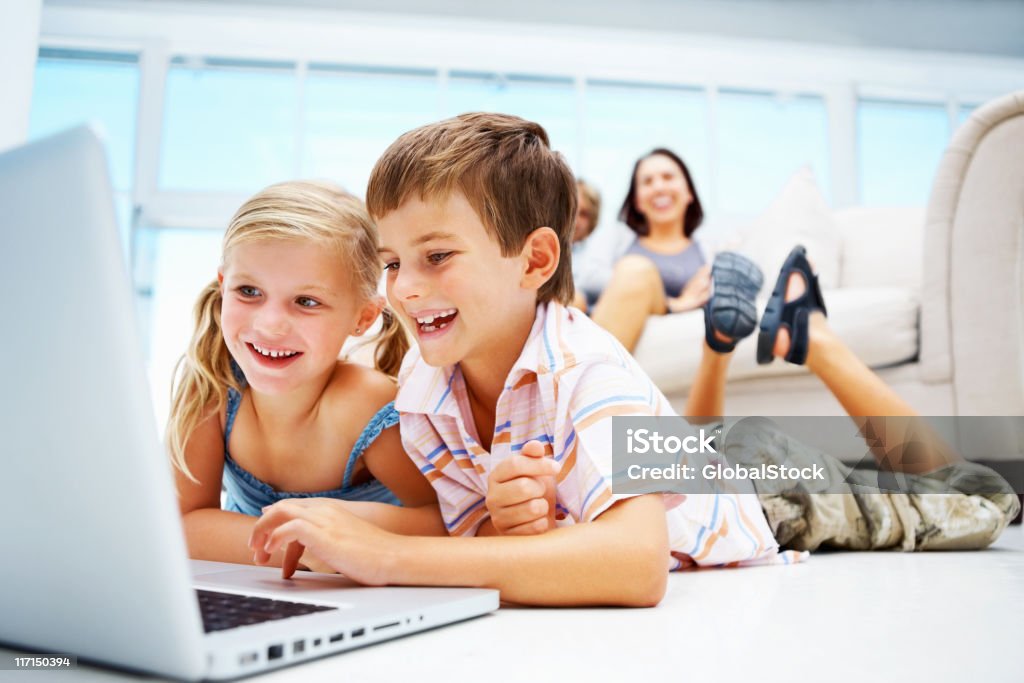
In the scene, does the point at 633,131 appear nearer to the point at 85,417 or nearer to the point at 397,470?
the point at 397,470

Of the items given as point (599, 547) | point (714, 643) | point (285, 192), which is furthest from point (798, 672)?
point (285, 192)

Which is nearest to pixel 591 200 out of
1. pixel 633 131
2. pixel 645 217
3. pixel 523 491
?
pixel 645 217

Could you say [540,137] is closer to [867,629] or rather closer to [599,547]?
[599,547]

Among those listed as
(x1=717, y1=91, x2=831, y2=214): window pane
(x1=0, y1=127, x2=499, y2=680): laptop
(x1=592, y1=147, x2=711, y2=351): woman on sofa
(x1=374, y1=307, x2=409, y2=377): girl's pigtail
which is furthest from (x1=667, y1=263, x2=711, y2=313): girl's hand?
(x1=717, y1=91, x2=831, y2=214): window pane

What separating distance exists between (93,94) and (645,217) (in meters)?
2.99

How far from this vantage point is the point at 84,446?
351 millimetres

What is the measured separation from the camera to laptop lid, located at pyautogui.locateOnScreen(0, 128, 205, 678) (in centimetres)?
34

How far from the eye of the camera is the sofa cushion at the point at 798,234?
231 centimetres

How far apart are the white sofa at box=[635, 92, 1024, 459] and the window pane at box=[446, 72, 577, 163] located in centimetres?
250

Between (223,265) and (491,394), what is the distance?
→ 376mm

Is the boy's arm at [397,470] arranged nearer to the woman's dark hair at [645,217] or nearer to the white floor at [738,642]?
Answer: the white floor at [738,642]

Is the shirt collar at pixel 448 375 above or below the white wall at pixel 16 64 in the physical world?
below

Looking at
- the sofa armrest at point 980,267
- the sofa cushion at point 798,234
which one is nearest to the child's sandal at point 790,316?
the sofa armrest at point 980,267

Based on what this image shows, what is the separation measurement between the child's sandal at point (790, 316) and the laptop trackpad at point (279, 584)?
1149mm
